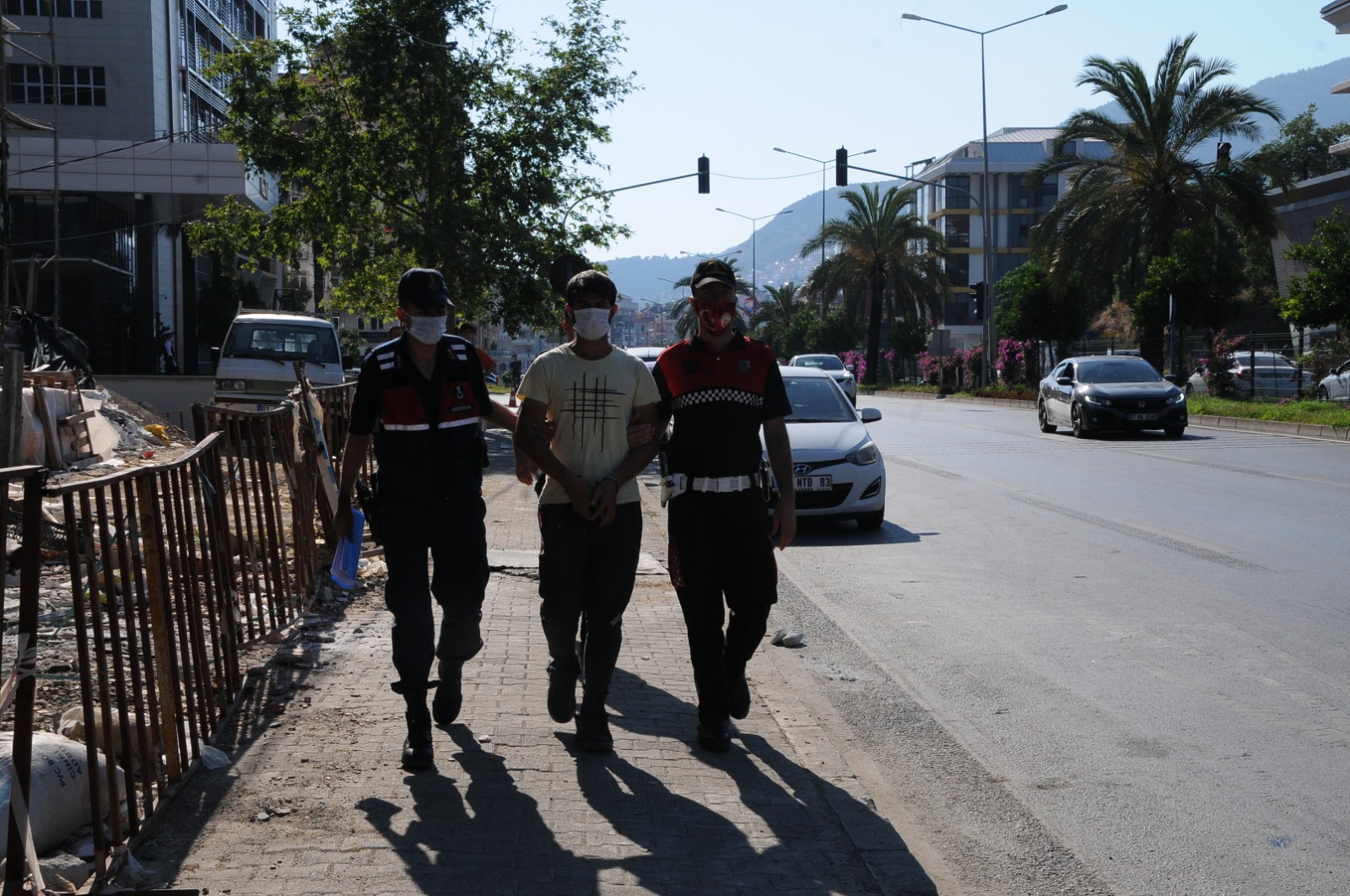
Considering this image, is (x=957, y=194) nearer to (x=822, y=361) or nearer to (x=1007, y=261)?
(x=1007, y=261)

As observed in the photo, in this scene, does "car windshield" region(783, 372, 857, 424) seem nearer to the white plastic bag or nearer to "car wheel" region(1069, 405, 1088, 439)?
the white plastic bag

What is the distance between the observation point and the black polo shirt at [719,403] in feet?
16.8

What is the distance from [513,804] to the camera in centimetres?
441

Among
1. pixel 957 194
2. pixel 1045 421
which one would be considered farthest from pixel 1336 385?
pixel 957 194

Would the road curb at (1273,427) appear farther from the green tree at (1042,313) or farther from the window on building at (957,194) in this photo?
the window on building at (957,194)

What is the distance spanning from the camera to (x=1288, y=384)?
107ft

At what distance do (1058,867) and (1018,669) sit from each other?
106 inches

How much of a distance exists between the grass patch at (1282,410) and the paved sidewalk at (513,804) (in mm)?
20448

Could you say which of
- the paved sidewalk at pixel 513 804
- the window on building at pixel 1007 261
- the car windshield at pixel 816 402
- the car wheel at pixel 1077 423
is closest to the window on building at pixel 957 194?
the window on building at pixel 1007 261

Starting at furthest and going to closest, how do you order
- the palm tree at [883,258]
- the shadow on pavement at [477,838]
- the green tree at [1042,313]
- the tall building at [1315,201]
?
1. the palm tree at [883,258]
2. the green tree at [1042,313]
3. the tall building at [1315,201]
4. the shadow on pavement at [477,838]

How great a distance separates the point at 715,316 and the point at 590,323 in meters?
0.47

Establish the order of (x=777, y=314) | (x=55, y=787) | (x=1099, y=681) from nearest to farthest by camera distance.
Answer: (x=55, y=787)
(x=1099, y=681)
(x=777, y=314)

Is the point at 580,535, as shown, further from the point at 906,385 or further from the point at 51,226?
the point at 906,385

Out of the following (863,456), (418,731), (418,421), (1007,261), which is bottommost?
(418,731)
